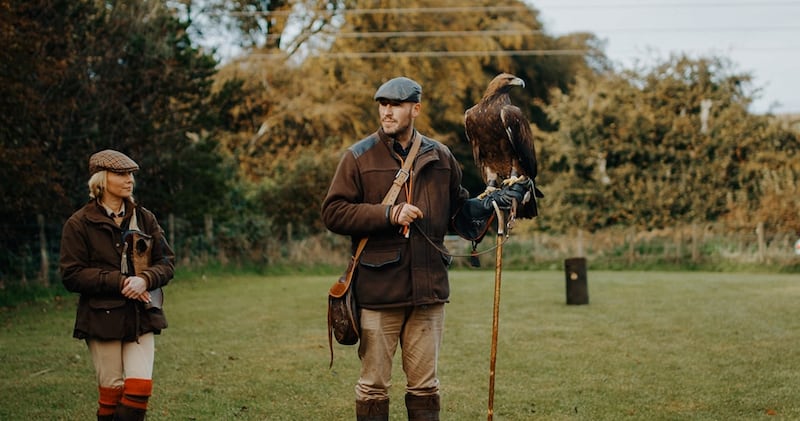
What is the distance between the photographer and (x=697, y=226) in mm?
28922

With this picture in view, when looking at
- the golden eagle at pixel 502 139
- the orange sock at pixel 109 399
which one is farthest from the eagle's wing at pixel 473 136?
the orange sock at pixel 109 399

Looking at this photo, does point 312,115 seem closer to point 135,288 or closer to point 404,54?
point 404,54

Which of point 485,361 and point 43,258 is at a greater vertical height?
point 43,258

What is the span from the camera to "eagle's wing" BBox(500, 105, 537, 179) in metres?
5.54

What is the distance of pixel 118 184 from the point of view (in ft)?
18.6

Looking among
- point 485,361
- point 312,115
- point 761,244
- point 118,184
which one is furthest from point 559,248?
point 118,184

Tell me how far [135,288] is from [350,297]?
1.39 m

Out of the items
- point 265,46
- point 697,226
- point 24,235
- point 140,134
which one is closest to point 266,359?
point 24,235

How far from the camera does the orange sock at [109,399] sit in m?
5.59

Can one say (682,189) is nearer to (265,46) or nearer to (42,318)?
(265,46)

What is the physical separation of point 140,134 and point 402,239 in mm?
16433

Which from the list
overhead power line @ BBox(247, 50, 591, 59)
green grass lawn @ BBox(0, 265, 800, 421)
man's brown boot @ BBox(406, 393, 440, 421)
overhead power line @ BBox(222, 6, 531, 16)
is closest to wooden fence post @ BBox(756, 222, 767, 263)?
green grass lawn @ BBox(0, 265, 800, 421)

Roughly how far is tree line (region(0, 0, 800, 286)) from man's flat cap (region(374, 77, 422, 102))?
38.2 ft

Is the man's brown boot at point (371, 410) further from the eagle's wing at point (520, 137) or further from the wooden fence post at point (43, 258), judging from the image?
the wooden fence post at point (43, 258)
